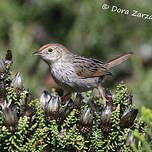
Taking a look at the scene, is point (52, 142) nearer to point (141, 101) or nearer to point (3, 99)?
point (3, 99)

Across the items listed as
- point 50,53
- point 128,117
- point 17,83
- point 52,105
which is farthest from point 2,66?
point 50,53

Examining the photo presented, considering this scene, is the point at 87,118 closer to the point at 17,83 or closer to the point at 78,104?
the point at 78,104

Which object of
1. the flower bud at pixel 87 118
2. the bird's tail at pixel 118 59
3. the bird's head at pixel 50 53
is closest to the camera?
the flower bud at pixel 87 118

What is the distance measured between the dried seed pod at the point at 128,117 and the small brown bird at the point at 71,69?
149cm

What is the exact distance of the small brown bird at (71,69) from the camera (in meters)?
4.39

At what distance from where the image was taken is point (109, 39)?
7691 millimetres

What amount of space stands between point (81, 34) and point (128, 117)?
15.8 feet

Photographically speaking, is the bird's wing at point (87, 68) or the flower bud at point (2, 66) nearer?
the flower bud at point (2, 66)

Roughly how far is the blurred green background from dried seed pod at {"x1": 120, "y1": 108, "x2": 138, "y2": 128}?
4.15 m

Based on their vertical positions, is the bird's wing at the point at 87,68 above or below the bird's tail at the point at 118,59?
below

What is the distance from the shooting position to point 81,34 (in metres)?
7.52

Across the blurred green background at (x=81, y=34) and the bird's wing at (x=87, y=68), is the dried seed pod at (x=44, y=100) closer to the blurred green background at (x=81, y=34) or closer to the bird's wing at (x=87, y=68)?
the bird's wing at (x=87, y=68)

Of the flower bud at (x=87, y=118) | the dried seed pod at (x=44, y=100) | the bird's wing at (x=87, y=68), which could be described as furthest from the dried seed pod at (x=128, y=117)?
the bird's wing at (x=87, y=68)

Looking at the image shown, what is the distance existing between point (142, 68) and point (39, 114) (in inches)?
202
